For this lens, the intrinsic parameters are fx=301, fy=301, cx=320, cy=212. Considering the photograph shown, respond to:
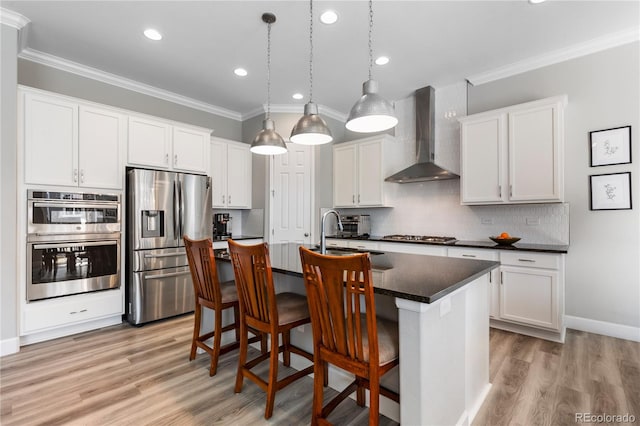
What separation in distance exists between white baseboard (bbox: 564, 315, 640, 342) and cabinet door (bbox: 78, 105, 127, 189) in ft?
16.9

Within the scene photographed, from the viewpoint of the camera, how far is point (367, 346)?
140cm

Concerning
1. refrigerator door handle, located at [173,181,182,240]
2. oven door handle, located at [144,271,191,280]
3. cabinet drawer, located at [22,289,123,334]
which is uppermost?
refrigerator door handle, located at [173,181,182,240]

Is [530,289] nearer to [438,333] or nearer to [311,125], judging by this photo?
[438,333]

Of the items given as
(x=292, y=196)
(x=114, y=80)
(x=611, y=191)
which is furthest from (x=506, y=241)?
(x=114, y=80)

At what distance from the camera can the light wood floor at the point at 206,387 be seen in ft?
5.88

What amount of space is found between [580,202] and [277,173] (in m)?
3.76

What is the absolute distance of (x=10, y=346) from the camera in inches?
103

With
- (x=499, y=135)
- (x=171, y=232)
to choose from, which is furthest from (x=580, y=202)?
(x=171, y=232)

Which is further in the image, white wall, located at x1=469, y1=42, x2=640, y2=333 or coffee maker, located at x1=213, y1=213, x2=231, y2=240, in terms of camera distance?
coffee maker, located at x1=213, y1=213, x2=231, y2=240

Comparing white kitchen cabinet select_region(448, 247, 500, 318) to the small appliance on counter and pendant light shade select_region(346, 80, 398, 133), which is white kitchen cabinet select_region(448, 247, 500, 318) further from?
pendant light shade select_region(346, 80, 398, 133)

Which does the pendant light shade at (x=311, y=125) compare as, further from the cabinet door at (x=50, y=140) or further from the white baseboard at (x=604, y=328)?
the white baseboard at (x=604, y=328)

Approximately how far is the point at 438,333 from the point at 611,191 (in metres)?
2.94

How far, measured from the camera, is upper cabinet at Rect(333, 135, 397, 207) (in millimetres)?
4441

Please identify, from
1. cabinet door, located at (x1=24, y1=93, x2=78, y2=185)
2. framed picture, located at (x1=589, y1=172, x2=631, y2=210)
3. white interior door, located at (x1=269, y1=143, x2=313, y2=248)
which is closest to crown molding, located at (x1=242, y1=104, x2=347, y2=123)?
white interior door, located at (x1=269, y1=143, x2=313, y2=248)
